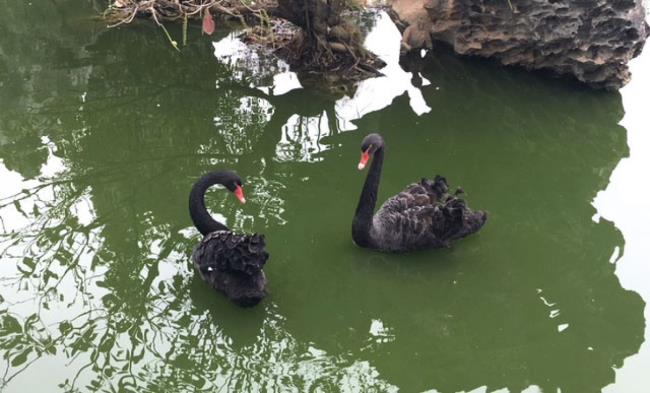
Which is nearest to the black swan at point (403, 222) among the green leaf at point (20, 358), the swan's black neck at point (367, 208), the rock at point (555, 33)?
the swan's black neck at point (367, 208)

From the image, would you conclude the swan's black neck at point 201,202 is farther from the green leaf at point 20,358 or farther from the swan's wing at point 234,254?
the green leaf at point 20,358

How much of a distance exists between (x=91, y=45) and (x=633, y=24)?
475cm

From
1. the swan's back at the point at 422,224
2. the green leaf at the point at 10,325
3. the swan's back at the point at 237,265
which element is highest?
the swan's back at the point at 422,224

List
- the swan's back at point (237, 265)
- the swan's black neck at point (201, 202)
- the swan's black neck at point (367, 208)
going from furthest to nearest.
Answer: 1. the swan's black neck at point (367, 208)
2. the swan's black neck at point (201, 202)
3. the swan's back at point (237, 265)

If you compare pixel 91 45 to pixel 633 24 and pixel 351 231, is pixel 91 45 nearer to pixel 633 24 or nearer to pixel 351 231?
pixel 351 231

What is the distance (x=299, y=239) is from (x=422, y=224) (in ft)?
2.31

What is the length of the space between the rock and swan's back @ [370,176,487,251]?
2451mm

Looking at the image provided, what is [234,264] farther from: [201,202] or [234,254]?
[201,202]

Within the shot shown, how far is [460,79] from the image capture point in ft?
19.5

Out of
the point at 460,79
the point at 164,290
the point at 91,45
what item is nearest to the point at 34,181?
the point at 164,290

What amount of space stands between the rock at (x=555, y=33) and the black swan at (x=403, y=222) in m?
2.46

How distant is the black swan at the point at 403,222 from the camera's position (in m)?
3.60

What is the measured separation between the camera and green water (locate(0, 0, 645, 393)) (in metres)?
3.06

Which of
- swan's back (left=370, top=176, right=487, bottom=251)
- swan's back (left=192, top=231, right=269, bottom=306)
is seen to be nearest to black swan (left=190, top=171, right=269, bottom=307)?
swan's back (left=192, top=231, right=269, bottom=306)
